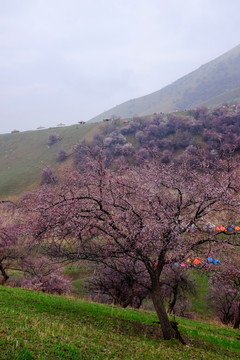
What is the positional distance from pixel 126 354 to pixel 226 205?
21.4 ft

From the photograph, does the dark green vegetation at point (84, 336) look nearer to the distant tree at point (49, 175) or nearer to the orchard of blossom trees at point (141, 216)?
the orchard of blossom trees at point (141, 216)

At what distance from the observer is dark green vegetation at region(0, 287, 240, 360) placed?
19.8ft

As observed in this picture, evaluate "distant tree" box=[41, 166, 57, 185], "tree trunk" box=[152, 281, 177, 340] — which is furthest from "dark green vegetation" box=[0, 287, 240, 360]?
"distant tree" box=[41, 166, 57, 185]

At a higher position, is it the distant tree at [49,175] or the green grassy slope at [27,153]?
the green grassy slope at [27,153]

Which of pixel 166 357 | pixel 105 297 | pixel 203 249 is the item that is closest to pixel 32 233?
pixel 166 357

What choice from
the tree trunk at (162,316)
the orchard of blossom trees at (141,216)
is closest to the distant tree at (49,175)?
the orchard of blossom trees at (141,216)

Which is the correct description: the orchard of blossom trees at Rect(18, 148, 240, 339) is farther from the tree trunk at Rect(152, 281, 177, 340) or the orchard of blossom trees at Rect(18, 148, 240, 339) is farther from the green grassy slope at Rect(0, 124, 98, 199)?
the green grassy slope at Rect(0, 124, 98, 199)

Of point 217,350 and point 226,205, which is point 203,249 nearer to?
point 226,205

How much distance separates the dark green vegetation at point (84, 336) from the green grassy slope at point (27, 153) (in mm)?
77418

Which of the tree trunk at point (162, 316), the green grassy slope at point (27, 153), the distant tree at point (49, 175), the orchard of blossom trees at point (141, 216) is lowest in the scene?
the tree trunk at point (162, 316)

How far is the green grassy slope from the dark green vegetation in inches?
3048

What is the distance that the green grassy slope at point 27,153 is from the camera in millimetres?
90562

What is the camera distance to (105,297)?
96.9ft

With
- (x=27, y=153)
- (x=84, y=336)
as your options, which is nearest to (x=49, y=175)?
(x=84, y=336)
